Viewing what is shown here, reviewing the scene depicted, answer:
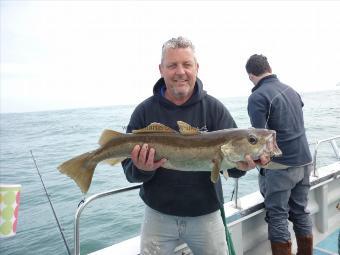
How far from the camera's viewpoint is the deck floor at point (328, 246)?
5379 mm

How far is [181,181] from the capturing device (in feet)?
10.2

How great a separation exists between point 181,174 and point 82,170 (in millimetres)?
934

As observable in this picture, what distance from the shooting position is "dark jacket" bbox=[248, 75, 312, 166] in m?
4.36

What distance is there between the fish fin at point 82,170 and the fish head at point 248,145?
4.09 ft

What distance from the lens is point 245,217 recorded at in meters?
4.75

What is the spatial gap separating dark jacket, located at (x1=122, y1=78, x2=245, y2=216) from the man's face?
0.46 feet

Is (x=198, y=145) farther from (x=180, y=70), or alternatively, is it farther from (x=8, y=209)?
(x=8, y=209)

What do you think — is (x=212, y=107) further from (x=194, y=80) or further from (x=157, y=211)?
(x=157, y=211)

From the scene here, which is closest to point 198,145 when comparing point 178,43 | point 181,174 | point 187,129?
point 187,129

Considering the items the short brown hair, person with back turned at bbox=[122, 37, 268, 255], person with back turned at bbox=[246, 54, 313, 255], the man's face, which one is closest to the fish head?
person with back turned at bbox=[122, 37, 268, 255]

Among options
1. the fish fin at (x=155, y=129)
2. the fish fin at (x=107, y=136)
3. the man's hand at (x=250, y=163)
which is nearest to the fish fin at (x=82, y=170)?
the fish fin at (x=107, y=136)

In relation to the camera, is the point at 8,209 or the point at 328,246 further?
the point at 328,246

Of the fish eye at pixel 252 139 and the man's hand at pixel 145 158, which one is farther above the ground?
the fish eye at pixel 252 139

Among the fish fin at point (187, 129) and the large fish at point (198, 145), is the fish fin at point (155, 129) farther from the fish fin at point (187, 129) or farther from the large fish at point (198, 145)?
the fish fin at point (187, 129)
